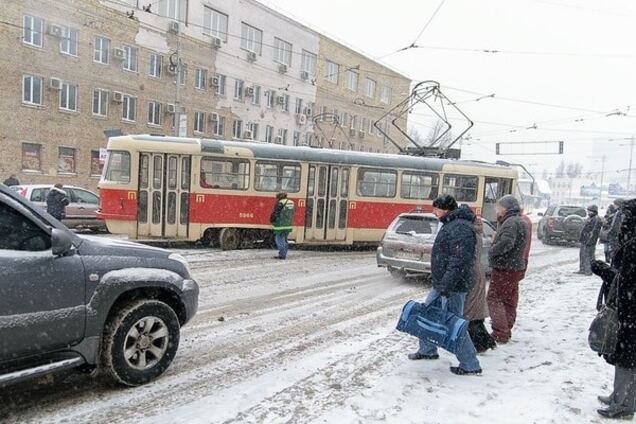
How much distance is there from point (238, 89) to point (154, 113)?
6637 millimetres

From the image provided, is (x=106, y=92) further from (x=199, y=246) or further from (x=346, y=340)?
(x=346, y=340)

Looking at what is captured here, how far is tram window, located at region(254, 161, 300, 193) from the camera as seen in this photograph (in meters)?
13.9

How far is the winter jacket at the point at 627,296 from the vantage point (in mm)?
3852

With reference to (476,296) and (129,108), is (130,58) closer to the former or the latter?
(129,108)

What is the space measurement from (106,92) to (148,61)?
10.5 feet

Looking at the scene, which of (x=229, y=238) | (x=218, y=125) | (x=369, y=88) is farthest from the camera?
(x=369, y=88)

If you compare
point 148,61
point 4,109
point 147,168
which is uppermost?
point 148,61

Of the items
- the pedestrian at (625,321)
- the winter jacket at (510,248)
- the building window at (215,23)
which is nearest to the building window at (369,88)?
the building window at (215,23)

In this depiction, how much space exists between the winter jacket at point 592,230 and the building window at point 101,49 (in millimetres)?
24481

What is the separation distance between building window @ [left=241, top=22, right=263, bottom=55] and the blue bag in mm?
31859

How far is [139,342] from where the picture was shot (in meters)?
4.44

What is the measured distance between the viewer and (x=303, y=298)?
8.38 meters

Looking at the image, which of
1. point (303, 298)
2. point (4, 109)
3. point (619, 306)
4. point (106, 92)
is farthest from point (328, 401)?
point (106, 92)

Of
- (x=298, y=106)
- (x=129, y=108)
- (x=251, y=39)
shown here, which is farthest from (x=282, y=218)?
(x=298, y=106)
